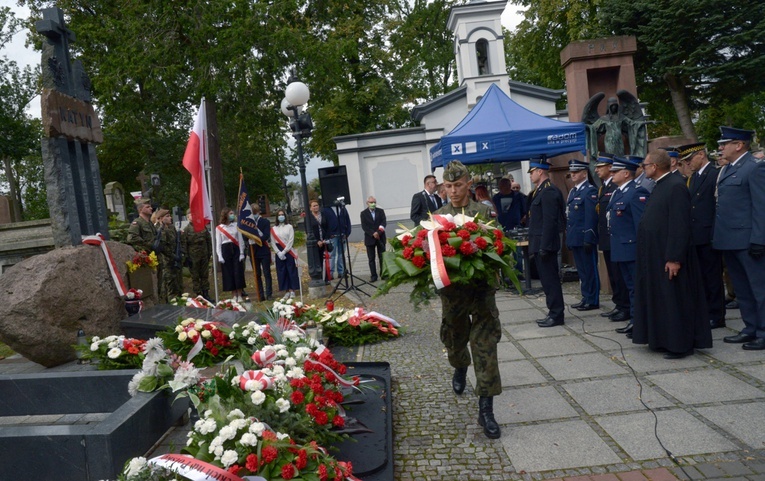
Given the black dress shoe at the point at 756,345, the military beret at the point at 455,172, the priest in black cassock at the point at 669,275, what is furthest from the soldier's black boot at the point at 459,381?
the black dress shoe at the point at 756,345

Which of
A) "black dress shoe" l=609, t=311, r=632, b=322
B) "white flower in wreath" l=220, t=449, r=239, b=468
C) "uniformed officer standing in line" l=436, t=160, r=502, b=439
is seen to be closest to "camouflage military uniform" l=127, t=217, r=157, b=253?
"uniformed officer standing in line" l=436, t=160, r=502, b=439

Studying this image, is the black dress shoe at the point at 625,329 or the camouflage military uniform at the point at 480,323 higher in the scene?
the camouflage military uniform at the point at 480,323

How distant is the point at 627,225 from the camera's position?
6773 millimetres

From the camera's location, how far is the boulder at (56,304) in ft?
20.7

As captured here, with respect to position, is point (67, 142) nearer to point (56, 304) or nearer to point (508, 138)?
point (56, 304)

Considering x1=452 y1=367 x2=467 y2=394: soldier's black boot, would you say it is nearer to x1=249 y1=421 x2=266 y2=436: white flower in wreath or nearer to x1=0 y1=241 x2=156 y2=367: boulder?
x1=249 y1=421 x2=266 y2=436: white flower in wreath

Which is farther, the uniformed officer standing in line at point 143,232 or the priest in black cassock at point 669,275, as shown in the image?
the uniformed officer standing in line at point 143,232

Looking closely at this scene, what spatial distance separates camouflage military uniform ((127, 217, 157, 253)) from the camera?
10.7 meters

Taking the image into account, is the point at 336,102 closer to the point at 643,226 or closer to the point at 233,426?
the point at 643,226

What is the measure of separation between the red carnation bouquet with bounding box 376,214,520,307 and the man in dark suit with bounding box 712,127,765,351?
307cm

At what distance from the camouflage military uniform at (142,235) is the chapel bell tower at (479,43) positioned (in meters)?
19.8

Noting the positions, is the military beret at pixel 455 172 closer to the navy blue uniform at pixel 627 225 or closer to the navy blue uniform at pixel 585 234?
the navy blue uniform at pixel 627 225

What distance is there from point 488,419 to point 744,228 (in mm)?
3610

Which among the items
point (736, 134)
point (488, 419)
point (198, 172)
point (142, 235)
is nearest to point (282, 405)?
point (488, 419)
